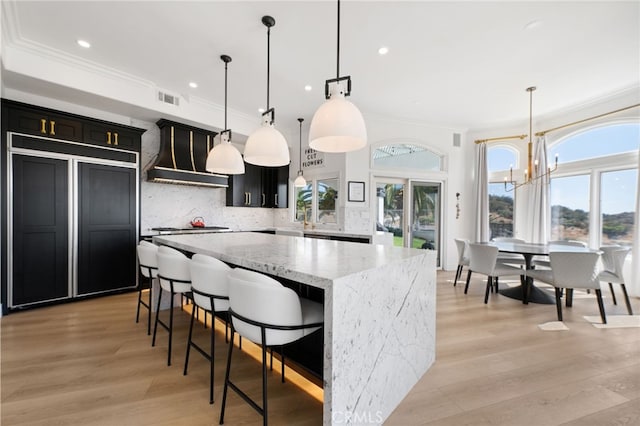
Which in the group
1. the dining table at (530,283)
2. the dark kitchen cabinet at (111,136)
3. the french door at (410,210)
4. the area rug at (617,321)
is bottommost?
the area rug at (617,321)

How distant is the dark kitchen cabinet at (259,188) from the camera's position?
18.8 feet

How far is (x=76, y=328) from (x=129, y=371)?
1.32m

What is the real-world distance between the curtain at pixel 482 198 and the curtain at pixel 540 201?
2.52ft

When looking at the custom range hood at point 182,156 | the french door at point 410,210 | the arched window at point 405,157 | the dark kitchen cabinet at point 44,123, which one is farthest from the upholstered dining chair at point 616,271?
the dark kitchen cabinet at point 44,123

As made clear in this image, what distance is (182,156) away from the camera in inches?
188

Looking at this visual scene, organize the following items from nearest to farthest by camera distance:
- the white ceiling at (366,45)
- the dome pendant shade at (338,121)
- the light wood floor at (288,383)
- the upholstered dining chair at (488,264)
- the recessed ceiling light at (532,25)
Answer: the light wood floor at (288,383), the dome pendant shade at (338,121), the white ceiling at (366,45), the recessed ceiling light at (532,25), the upholstered dining chair at (488,264)

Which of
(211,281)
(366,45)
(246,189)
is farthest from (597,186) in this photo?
(246,189)

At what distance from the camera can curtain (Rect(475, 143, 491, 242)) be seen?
233 inches

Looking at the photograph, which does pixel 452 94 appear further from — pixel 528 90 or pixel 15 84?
pixel 15 84

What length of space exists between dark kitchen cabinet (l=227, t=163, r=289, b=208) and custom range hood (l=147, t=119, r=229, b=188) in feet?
1.93

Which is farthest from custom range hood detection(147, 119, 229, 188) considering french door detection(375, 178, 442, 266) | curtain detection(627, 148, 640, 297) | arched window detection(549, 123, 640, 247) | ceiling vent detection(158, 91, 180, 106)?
curtain detection(627, 148, 640, 297)

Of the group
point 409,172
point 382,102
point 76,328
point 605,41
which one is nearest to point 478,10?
point 605,41

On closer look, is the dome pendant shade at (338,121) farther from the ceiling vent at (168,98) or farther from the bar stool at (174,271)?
the ceiling vent at (168,98)

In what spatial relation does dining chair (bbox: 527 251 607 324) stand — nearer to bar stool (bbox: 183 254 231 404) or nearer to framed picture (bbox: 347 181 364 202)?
framed picture (bbox: 347 181 364 202)
